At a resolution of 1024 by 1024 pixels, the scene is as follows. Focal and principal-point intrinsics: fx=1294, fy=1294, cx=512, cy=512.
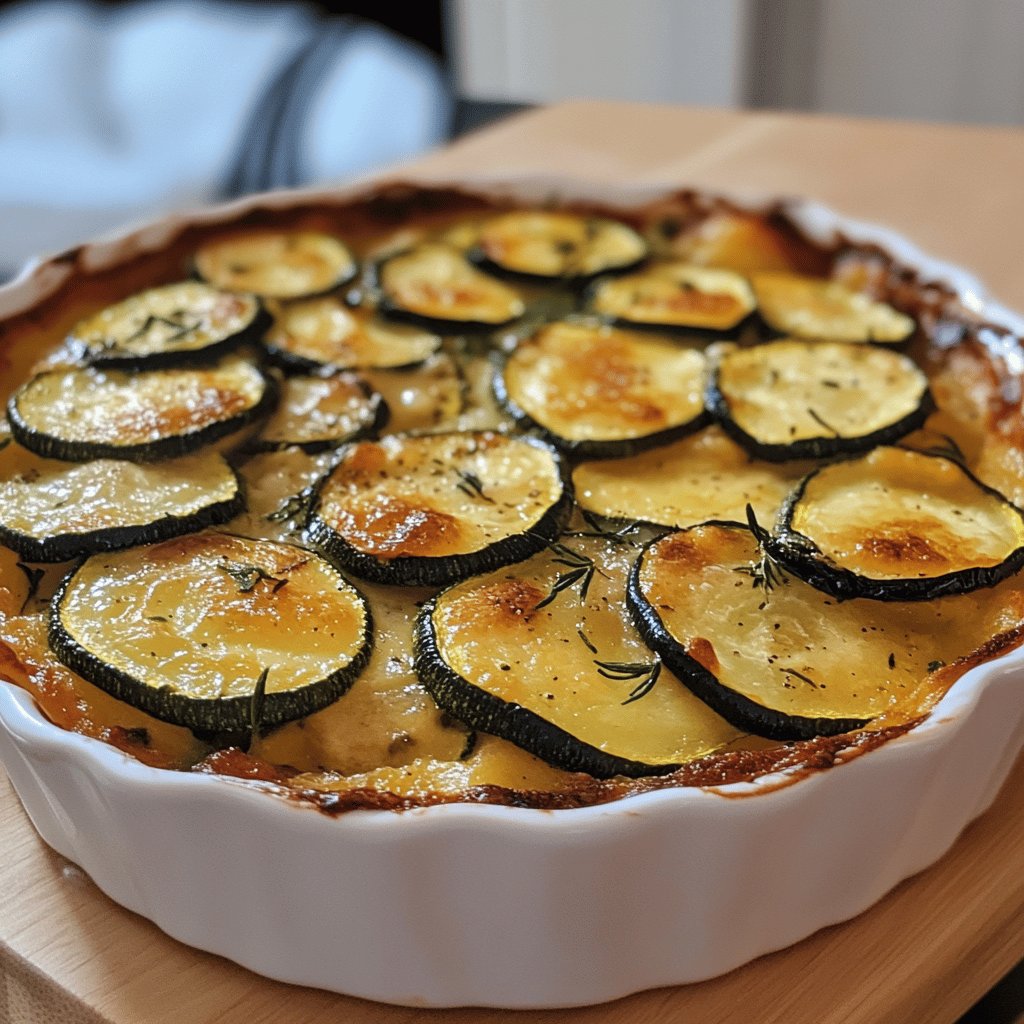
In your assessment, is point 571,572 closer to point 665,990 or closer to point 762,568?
point 762,568

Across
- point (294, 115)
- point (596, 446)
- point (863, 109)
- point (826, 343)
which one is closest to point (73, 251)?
point (596, 446)

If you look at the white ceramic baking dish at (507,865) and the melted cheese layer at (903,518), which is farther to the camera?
the melted cheese layer at (903,518)

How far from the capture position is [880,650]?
5.10ft

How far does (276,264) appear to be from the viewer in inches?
98.0

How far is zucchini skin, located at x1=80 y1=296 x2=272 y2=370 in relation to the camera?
6.81 feet

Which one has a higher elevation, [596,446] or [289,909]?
[596,446]

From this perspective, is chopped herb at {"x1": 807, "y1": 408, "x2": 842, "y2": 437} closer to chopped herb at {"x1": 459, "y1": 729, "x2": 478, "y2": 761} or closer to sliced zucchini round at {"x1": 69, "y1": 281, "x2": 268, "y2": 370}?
chopped herb at {"x1": 459, "y1": 729, "x2": 478, "y2": 761}

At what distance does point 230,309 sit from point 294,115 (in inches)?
136

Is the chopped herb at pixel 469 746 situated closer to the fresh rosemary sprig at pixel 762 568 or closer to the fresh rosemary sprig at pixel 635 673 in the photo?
the fresh rosemary sprig at pixel 635 673

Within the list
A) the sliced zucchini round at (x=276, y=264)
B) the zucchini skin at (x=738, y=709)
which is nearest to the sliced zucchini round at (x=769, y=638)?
the zucchini skin at (x=738, y=709)

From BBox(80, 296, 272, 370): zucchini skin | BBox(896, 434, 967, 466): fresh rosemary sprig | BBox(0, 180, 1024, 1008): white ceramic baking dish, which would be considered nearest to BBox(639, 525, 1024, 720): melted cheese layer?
BBox(0, 180, 1024, 1008): white ceramic baking dish

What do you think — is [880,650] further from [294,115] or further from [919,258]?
[294,115]

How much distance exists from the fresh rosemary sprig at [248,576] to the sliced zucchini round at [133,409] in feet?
1.02

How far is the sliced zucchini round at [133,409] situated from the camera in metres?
1.87
